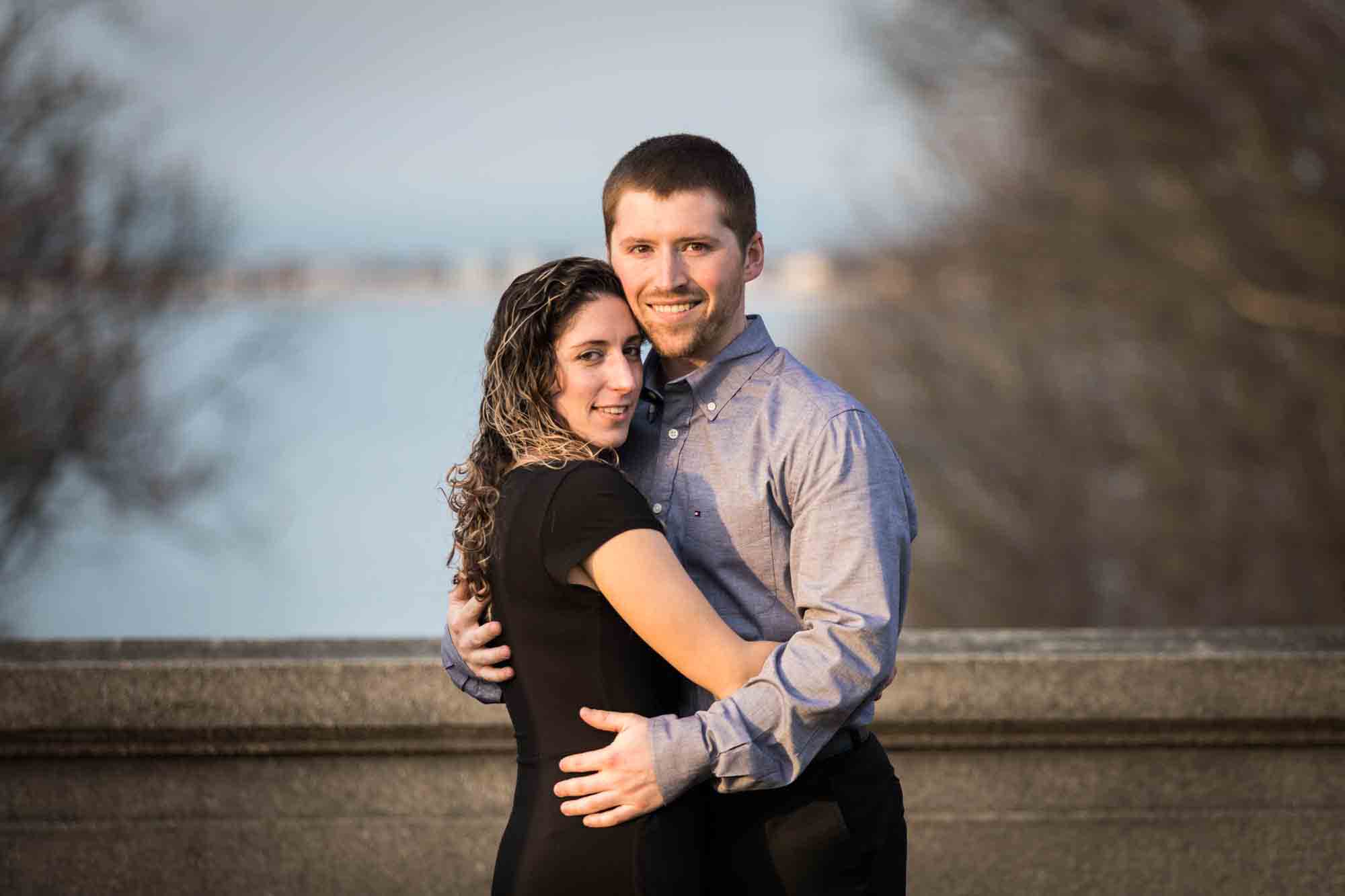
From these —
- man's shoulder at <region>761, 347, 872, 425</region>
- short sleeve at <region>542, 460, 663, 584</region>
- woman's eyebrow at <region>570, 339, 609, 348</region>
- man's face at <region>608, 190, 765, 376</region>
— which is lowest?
short sleeve at <region>542, 460, 663, 584</region>

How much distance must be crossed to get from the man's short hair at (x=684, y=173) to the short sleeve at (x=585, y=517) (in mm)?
504

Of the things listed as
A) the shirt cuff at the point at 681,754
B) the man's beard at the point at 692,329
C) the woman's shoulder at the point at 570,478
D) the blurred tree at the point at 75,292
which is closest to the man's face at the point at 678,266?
the man's beard at the point at 692,329

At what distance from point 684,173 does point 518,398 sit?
47 centimetres

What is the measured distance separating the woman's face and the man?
0.09 metres

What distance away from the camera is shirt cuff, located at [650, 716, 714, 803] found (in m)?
2.60

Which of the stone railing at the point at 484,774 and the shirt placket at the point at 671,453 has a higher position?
the shirt placket at the point at 671,453

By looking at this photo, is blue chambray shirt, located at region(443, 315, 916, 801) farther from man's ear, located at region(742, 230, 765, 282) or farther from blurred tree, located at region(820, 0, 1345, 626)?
blurred tree, located at region(820, 0, 1345, 626)

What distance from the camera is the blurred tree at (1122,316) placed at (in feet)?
34.8

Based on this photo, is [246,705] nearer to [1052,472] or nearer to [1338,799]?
[1338,799]

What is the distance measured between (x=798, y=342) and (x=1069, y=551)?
6159mm

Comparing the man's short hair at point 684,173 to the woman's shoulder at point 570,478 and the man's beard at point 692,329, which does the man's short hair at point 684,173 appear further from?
the woman's shoulder at point 570,478

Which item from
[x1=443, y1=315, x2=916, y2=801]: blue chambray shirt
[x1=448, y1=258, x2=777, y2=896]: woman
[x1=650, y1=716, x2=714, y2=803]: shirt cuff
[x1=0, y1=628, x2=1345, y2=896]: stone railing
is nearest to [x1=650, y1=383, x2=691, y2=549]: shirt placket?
[x1=443, y1=315, x2=916, y2=801]: blue chambray shirt

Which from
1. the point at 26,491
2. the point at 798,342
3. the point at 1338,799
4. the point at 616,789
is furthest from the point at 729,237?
the point at 798,342

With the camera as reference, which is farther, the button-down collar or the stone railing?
the stone railing
